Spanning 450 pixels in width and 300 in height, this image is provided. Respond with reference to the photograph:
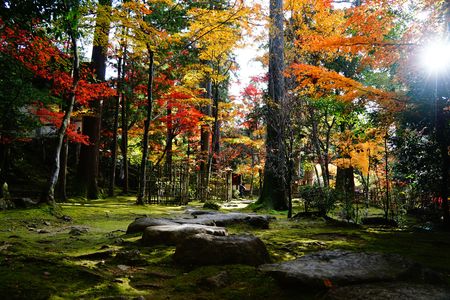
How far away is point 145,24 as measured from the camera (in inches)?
351

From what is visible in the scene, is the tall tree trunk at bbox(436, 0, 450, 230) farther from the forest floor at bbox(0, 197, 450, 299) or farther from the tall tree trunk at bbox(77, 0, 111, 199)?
the tall tree trunk at bbox(77, 0, 111, 199)

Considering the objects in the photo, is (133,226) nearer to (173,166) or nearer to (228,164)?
(173,166)

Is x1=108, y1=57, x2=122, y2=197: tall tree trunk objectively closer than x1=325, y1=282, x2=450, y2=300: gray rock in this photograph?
No

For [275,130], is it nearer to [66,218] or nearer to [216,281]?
[66,218]

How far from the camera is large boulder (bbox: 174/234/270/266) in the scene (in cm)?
309

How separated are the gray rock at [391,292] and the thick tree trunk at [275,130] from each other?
6711mm

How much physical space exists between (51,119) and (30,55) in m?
4.64

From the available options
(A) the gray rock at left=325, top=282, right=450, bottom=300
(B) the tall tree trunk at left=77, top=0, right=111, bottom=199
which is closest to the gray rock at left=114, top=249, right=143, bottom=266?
(A) the gray rock at left=325, top=282, right=450, bottom=300

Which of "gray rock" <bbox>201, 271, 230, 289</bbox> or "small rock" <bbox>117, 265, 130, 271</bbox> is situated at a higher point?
"gray rock" <bbox>201, 271, 230, 289</bbox>

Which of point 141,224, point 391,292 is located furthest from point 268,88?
point 391,292

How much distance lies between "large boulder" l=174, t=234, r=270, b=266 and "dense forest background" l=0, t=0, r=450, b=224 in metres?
2.95

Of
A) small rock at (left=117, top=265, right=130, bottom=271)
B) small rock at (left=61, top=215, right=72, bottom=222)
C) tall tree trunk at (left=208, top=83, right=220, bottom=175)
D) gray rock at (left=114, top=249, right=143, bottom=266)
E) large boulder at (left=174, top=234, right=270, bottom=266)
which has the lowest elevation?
small rock at (left=61, top=215, right=72, bottom=222)

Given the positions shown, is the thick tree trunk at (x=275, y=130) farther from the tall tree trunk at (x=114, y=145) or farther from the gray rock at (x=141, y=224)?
the tall tree trunk at (x=114, y=145)

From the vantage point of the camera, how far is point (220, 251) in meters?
3.10
